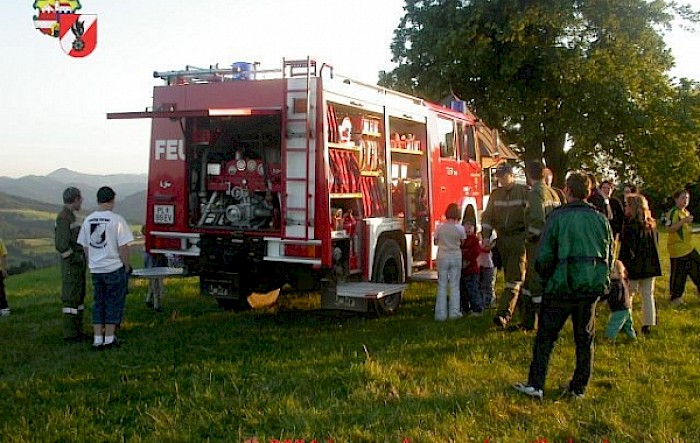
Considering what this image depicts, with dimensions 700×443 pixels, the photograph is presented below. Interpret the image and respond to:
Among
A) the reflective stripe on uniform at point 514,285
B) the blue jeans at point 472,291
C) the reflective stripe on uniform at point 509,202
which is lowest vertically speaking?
the blue jeans at point 472,291

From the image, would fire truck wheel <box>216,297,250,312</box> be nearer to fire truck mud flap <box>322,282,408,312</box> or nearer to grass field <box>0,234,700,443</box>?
grass field <box>0,234,700,443</box>

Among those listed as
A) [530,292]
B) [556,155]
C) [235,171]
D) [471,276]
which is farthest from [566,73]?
[235,171]

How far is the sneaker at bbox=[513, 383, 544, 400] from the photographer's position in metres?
5.93

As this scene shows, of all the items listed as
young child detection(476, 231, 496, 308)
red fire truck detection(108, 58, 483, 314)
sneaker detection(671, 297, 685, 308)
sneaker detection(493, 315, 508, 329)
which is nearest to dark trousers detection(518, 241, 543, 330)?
sneaker detection(493, 315, 508, 329)

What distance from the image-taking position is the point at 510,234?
868 cm

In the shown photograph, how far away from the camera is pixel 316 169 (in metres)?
8.17

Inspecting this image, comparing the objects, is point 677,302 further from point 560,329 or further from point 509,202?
point 560,329

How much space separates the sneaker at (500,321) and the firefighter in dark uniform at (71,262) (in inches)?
194

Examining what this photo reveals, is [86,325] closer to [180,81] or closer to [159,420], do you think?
[180,81]

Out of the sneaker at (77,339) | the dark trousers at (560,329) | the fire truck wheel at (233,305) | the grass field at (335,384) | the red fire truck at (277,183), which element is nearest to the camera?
the grass field at (335,384)

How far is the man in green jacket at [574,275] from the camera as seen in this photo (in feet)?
19.0

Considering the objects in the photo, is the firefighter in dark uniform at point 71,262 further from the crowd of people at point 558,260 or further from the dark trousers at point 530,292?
the dark trousers at point 530,292

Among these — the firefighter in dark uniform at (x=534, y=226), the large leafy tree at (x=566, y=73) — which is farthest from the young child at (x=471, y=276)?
the large leafy tree at (x=566, y=73)

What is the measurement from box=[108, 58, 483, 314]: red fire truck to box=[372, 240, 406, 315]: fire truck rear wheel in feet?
0.05
